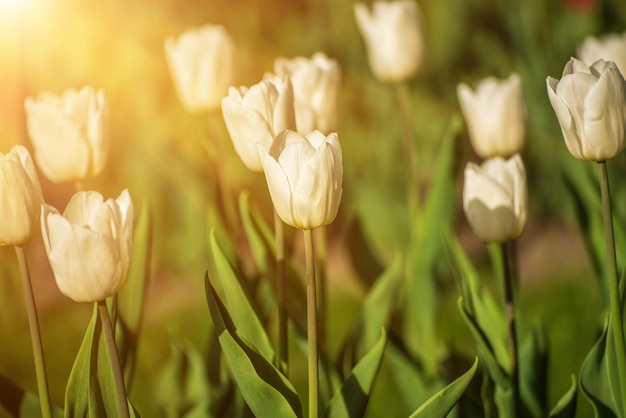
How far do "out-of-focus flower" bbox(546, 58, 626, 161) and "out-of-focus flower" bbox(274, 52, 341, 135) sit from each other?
0.25 m

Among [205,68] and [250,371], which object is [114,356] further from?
[205,68]

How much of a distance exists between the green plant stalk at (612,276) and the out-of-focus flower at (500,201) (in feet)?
0.34

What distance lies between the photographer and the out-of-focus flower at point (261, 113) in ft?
2.29

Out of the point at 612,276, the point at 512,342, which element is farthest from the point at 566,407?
the point at 612,276

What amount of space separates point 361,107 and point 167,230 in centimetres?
50

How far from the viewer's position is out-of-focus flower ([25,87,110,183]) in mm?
779

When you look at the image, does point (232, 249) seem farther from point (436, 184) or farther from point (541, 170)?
point (541, 170)

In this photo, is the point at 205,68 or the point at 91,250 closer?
the point at 91,250

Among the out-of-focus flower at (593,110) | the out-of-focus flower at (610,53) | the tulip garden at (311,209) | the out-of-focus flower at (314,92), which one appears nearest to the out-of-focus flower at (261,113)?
the tulip garden at (311,209)

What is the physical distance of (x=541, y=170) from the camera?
72.9 inches

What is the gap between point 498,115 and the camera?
927 millimetres

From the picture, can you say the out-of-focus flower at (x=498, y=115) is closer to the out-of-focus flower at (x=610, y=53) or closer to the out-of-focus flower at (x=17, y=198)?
the out-of-focus flower at (x=610, y=53)

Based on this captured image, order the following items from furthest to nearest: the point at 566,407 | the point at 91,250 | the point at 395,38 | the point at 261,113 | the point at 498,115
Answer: the point at 395,38, the point at 498,115, the point at 566,407, the point at 261,113, the point at 91,250

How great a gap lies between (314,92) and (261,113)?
6.0 inches
